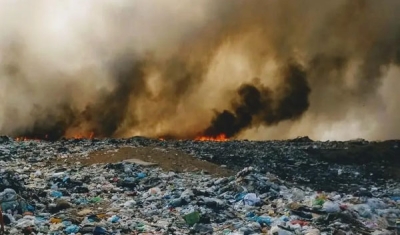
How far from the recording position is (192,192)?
827cm

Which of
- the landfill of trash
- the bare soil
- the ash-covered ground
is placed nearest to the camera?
the landfill of trash

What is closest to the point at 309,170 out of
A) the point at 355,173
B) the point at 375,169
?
the point at 355,173

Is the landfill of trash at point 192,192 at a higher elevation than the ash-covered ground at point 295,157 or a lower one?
lower

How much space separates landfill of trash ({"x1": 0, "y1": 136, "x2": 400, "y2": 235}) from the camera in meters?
6.76

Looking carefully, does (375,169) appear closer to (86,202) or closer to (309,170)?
(309,170)

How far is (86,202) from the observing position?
8.16 meters

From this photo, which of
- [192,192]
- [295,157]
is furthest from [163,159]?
[295,157]

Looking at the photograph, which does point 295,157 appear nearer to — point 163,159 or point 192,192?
point 163,159

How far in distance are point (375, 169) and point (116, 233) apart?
30.8 feet

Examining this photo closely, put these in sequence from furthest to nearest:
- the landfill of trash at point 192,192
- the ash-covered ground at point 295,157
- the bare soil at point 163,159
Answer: the ash-covered ground at point 295,157, the bare soil at point 163,159, the landfill of trash at point 192,192

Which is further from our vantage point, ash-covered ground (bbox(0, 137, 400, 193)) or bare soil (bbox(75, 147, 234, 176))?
ash-covered ground (bbox(0, 137, 400, 193))

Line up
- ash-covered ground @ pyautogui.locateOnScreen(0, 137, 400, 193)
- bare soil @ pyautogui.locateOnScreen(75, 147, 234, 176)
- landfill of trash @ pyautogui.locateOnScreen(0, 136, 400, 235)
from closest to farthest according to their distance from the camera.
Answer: landfill of trash @ pyautogui.locateOnScreen(0, 136, 400, 235)
bare soil @ pyautogui.locateOnScreen(75, 147, 234, 176)
ash-covered ground @ pyautogui.locateOnScreen(0, 137, 400, 193)

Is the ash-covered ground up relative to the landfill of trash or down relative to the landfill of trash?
up

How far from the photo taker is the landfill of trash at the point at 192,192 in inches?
266
